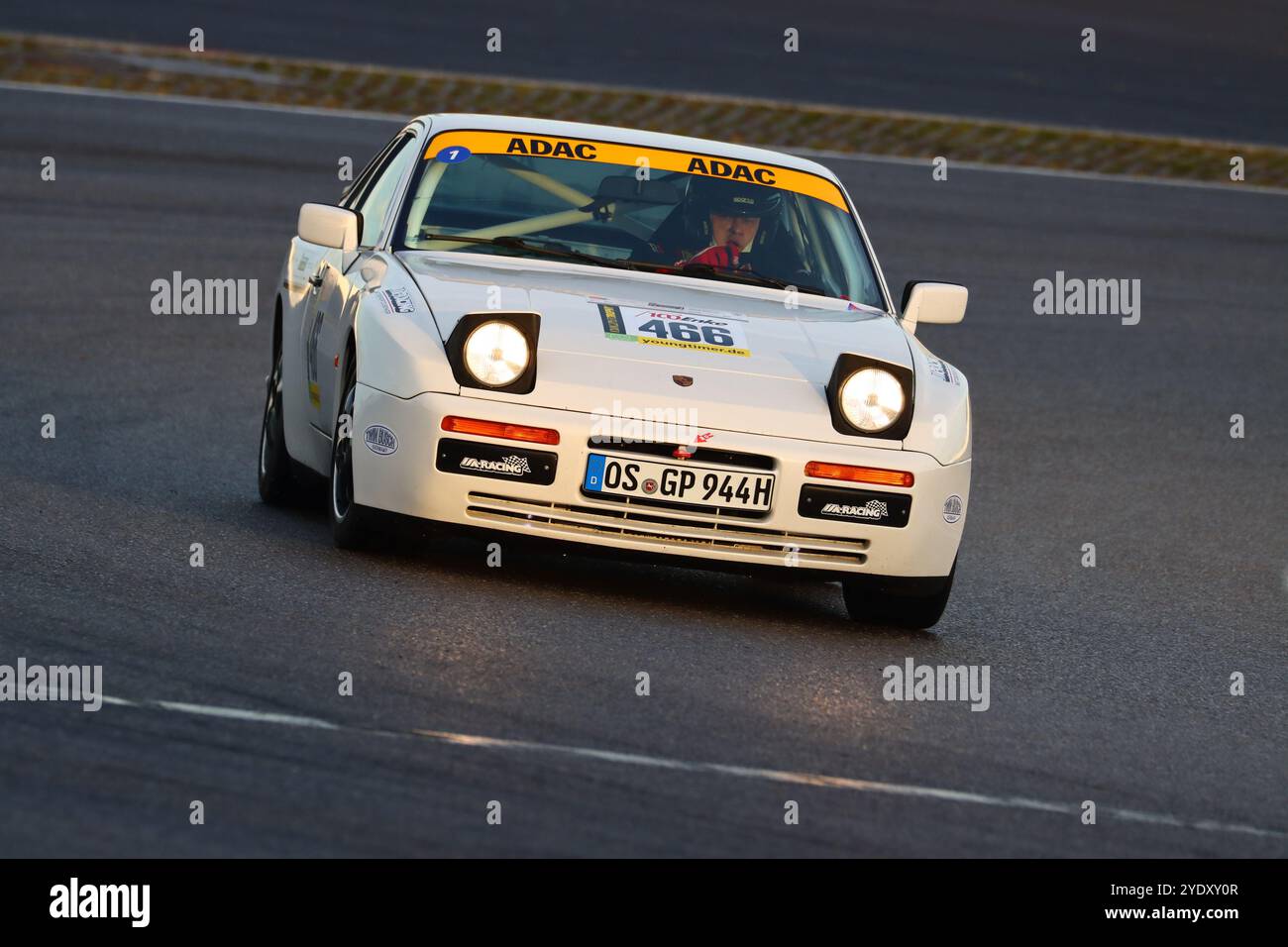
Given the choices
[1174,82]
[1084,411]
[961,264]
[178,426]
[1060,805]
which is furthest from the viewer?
[1174,82]

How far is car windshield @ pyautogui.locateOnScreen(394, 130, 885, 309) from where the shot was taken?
7.27 metres

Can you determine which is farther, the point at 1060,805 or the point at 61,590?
the point at 61,590

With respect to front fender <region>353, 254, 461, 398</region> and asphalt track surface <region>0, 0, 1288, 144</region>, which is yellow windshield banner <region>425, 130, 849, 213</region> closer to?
front fender <region>353, 254, 461, 398</region>

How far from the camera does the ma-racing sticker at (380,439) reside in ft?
20.3

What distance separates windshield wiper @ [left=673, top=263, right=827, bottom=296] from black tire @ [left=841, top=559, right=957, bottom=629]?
114cm

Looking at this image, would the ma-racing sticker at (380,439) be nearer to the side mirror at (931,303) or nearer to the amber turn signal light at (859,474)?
the amber turn signal light at (859,474)

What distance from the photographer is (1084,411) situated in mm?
12602

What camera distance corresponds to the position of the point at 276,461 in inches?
311

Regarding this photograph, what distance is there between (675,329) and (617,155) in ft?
4.10

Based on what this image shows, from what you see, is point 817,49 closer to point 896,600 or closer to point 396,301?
point 896,600

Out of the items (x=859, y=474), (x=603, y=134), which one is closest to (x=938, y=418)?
(x=859, y=474)
